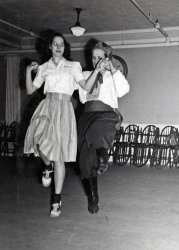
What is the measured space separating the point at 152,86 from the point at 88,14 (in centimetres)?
230

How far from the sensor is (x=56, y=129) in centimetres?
360

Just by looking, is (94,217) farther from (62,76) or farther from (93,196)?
(62,76)

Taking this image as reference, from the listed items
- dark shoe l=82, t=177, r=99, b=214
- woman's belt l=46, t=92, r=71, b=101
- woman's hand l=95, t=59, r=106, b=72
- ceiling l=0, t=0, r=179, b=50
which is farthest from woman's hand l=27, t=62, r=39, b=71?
ceiling l=0, t=0, r=179, b=50

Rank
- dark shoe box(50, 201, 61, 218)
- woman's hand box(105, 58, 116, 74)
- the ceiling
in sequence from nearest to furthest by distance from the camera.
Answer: woman's hand box(105, 58, 116, 74) < dark shoe box(50, 201, 61, 218) < the ceiling

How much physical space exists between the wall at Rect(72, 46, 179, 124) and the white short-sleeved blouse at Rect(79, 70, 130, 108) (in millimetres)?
4703

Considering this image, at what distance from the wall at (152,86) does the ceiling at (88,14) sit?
63cm

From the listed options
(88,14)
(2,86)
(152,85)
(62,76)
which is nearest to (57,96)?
(62,76)

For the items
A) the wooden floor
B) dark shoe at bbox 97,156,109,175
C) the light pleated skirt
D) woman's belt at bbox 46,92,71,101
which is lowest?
the wooden floor

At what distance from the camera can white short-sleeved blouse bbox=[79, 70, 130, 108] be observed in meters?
3.76

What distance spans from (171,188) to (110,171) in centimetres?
182

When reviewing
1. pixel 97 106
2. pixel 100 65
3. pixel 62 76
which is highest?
pixel 100 65

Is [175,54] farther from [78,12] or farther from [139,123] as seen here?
[78,12]

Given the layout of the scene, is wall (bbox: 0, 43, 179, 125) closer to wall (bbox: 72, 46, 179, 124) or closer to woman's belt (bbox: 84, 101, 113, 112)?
wall (bbox: 72, 46, 179, 124)

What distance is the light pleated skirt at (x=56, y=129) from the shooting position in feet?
11.7
